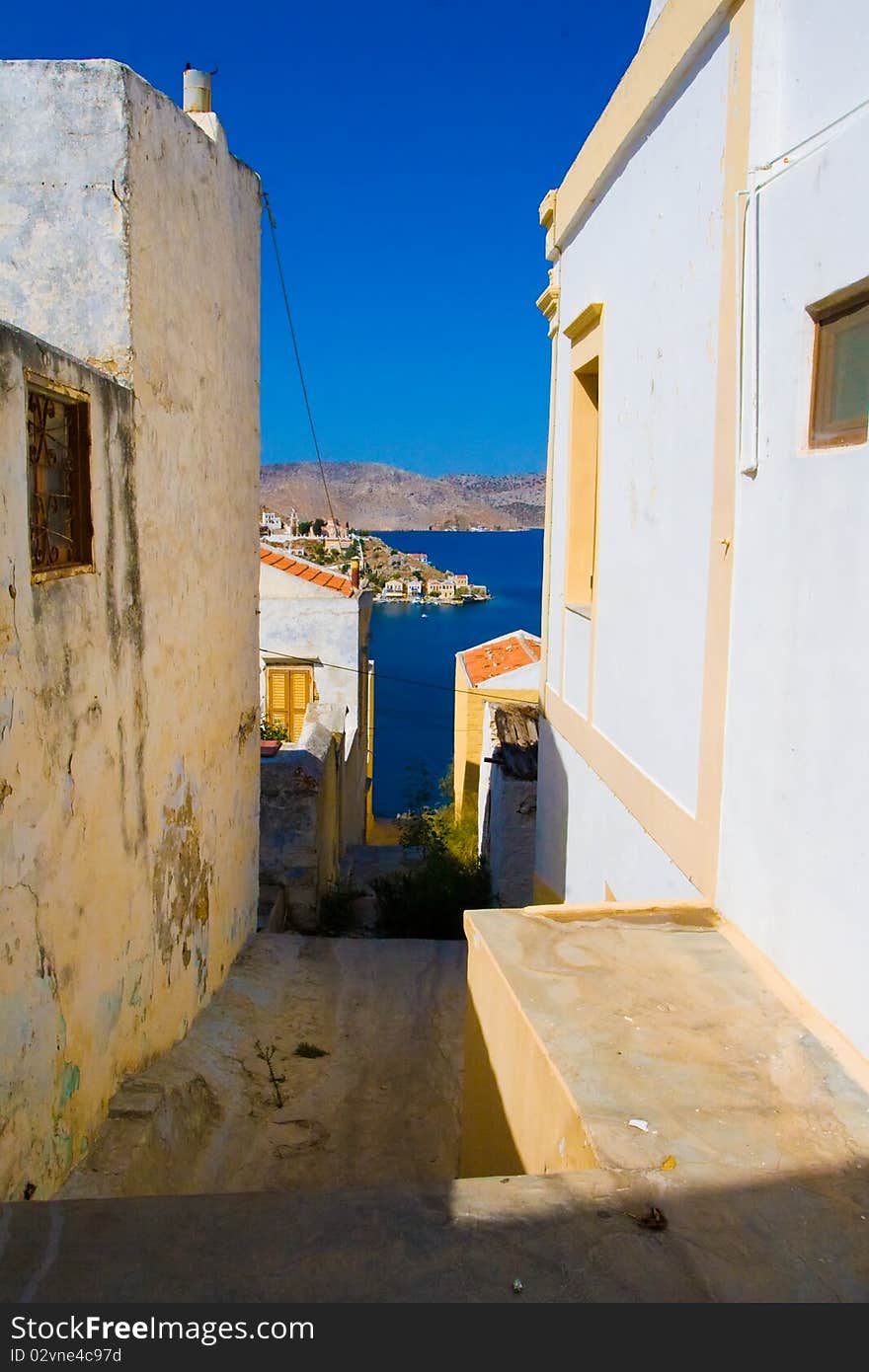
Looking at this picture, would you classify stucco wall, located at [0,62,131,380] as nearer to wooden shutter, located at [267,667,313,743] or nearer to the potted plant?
the potted plant

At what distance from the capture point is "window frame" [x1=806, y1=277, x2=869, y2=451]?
2.95 meters

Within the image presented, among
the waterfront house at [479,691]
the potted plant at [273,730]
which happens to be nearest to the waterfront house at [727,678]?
the potted plant at [273,730]

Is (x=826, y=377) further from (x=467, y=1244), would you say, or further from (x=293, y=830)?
(x=293, y=830)

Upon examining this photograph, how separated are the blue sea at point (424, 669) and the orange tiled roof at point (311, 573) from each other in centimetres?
237

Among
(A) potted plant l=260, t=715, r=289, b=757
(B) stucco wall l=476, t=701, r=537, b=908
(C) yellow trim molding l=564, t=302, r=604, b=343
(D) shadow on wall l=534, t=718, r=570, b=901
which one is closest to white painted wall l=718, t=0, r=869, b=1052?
(C) yellow trim molding l=564, t=302, r=604, b=343

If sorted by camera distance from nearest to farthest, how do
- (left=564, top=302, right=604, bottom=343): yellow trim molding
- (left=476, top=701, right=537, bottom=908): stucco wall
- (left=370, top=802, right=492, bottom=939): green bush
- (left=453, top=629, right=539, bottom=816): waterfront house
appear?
(left=564, top=302, right=604, bottom=343): yellow trim molding, (left=370, top=802, right=492, bottom=939): green bush, (left=476, top=701, right=537, bottom=908): stucco wall, (left=453, top=629, right=539, bottom=816): waterfront house

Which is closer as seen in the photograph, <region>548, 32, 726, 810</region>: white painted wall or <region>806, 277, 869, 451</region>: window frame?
<region>806, 277, 869, 451</region>: window frame

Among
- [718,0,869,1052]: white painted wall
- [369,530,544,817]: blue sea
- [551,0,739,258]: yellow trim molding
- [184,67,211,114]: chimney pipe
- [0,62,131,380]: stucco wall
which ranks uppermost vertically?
[184,67,211,114]: chimney pipe

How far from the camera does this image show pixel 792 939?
3.22 m

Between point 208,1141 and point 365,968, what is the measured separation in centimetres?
260

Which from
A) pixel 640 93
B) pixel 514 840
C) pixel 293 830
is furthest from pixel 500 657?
pixel 640 93

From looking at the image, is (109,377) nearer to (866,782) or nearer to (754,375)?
(754,375)

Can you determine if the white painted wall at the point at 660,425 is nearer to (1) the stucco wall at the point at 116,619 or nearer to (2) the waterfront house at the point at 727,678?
(2) the waterfront house at the point at 727,678

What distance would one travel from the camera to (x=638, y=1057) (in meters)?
2.88
